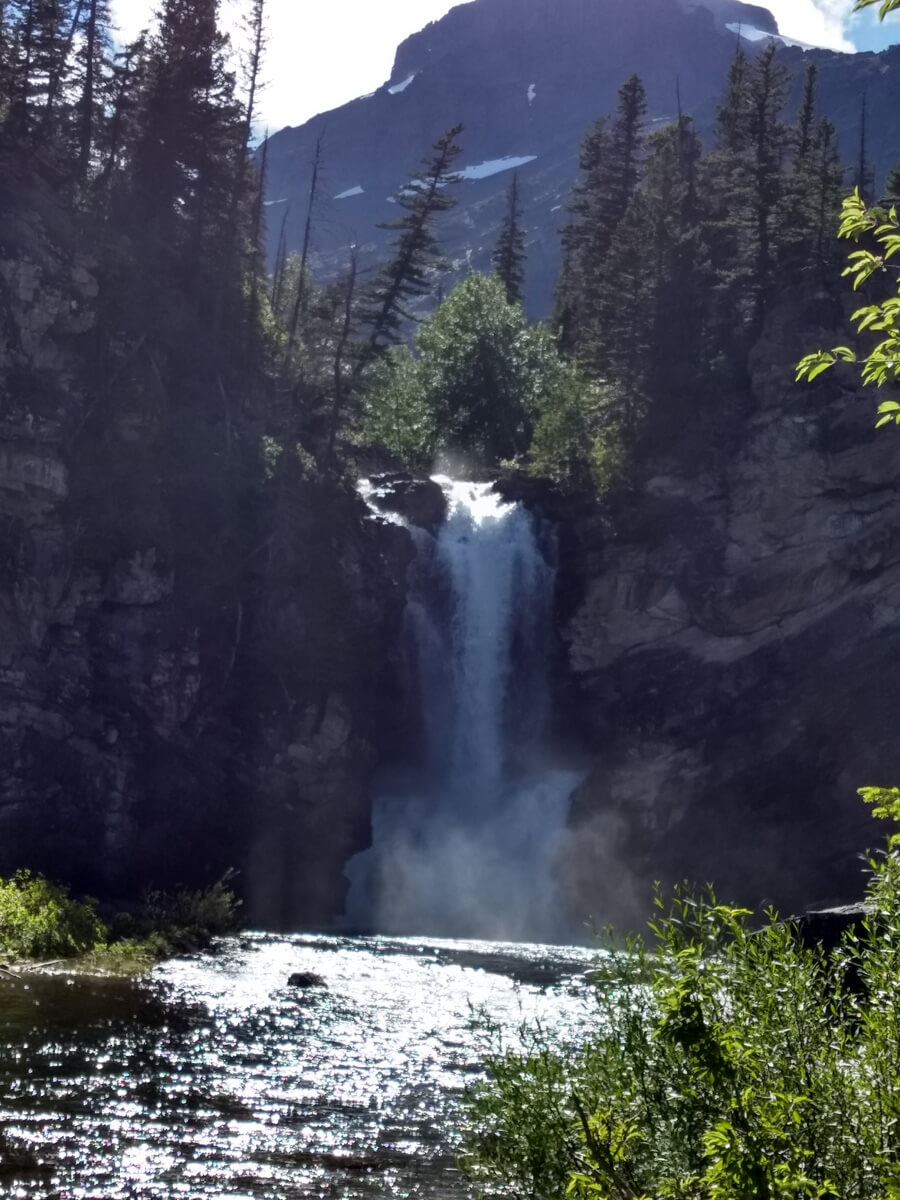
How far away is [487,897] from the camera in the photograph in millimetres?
45625

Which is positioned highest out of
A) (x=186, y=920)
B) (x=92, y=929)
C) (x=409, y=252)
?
(x=409, y=252)

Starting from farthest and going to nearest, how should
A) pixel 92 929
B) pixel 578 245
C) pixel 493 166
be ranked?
pixel 493 166 < pixel 578 245 < pixel 92 929

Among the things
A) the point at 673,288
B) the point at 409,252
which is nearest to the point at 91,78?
the point at 409,252

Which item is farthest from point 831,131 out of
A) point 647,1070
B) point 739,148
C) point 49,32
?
point 647,1070

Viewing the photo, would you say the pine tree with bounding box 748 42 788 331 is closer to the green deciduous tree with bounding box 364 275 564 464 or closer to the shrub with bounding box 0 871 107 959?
the green deciduous tree with bounding box 364 275 564 464

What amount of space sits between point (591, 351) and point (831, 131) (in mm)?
19529

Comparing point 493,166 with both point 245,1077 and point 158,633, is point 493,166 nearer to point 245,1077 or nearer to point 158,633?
point 158,633

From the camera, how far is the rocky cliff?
39.8 metres

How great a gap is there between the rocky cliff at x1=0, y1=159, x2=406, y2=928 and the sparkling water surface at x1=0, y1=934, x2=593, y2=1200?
1210cm

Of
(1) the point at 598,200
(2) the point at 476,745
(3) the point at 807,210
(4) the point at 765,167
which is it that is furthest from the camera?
(1) the point at 598,200

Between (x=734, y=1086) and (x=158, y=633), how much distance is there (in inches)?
1468

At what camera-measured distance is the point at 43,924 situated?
2892 cm

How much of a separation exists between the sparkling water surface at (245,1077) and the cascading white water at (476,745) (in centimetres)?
1607

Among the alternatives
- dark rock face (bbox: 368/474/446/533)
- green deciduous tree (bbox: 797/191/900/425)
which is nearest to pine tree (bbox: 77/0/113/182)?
dark rock face (bbox: 368/474/446/533)
